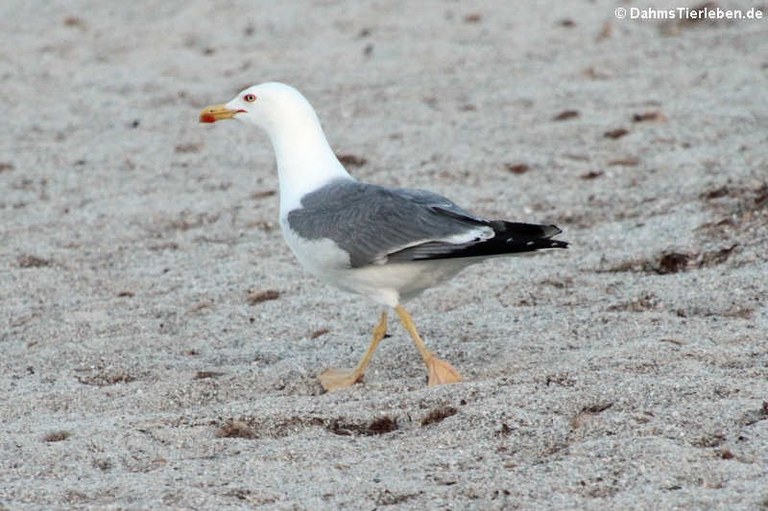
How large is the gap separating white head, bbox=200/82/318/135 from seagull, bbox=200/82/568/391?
227mm

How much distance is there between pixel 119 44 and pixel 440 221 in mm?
7347

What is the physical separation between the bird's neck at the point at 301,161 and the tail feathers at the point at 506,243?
0.73 m

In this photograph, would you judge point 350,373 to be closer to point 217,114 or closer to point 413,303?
point 413,303

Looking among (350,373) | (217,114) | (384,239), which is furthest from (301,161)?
(350,373)

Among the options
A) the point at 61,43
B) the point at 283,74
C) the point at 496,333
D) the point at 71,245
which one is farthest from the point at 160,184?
the point at 61,43

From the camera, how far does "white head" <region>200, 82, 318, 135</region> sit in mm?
5324

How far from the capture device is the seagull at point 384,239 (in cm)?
455

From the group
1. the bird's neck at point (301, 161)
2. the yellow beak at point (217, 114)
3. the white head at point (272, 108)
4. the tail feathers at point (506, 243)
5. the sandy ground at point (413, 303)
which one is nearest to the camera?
the sandy ground at point (413, 303)

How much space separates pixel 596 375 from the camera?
4.44 meters

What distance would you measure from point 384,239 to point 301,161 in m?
0.69

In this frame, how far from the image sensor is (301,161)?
5.20 m

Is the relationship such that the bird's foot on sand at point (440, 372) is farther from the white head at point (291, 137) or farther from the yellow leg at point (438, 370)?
the white head at point (291, 137)

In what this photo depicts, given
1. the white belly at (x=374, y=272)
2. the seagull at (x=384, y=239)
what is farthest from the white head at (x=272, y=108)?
the white belly at (x=374, y=272)

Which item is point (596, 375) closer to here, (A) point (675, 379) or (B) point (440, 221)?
(A) point (675, 379)
